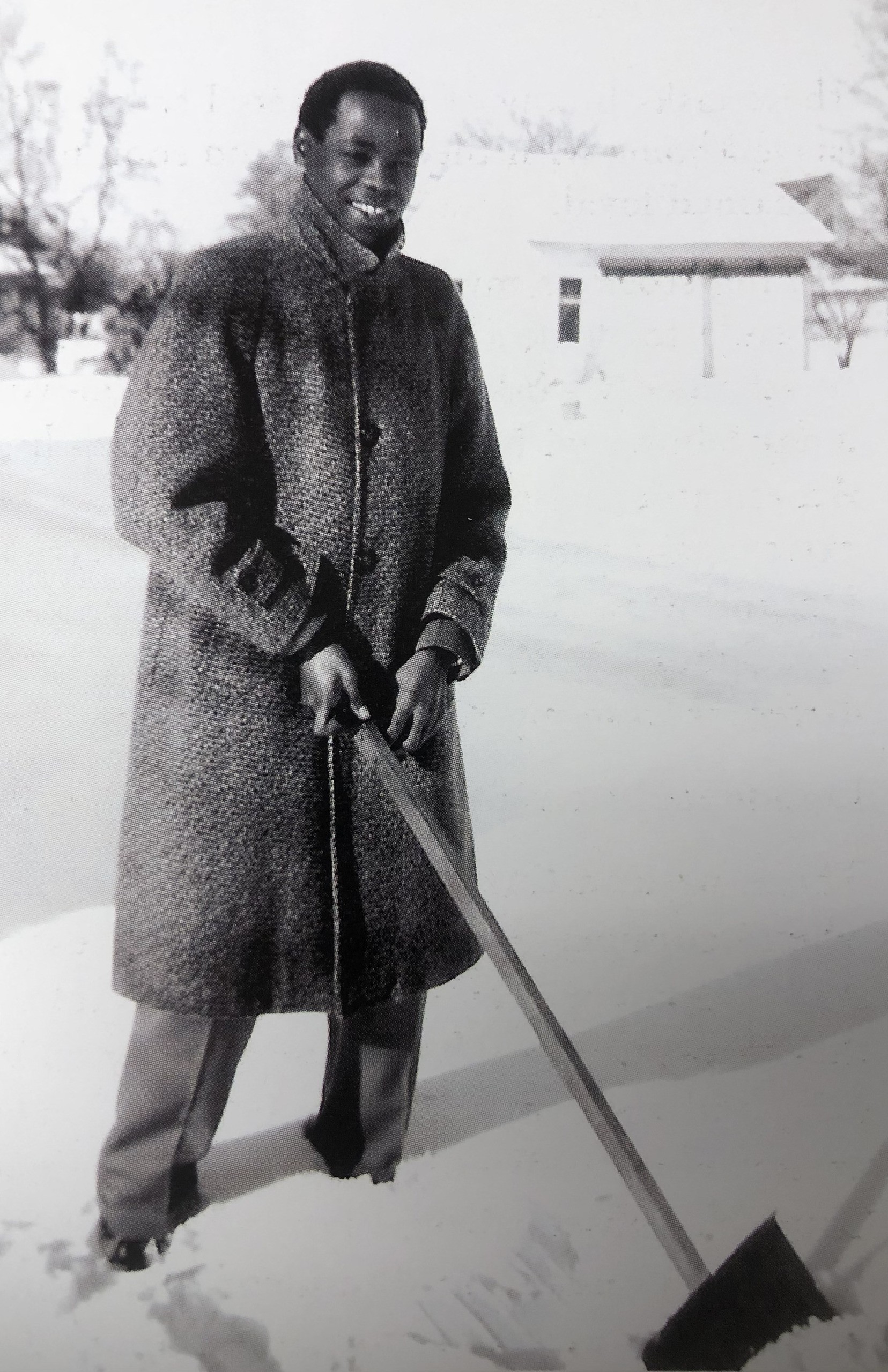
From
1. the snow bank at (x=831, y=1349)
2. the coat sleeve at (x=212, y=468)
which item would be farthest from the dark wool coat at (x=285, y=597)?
the snow bank at (x=831, y=1349)

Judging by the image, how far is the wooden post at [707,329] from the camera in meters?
1.41

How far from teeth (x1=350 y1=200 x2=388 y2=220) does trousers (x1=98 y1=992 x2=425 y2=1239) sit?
2.89 ft

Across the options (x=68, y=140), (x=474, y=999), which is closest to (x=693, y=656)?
(x=474, y=999)

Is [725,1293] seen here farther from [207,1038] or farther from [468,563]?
[468,563]

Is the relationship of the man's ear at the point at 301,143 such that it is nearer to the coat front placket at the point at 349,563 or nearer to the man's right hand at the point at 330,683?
the coat front placket at the point at 349,563

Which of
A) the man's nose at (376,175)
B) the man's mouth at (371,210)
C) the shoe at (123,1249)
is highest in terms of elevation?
the man's nose at (376,175)

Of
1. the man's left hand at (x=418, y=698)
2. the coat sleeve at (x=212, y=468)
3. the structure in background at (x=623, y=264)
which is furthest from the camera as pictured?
the structure in background at (x=623, y=264)

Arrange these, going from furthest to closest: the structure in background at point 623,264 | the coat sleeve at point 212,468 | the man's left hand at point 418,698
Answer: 1. the structure in background at point 623,264
2. the man's left hand at point 418,698
3. the coat sleeve at point 212,468

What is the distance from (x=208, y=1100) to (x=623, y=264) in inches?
44.5

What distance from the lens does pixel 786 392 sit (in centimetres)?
144

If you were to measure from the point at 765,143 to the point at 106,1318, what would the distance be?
1.63 meters

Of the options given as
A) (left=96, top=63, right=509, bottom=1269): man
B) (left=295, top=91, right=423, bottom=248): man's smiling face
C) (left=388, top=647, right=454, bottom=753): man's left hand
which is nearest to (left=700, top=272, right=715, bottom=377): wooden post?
(left=96, top=63, right=509, bottom=1269): man

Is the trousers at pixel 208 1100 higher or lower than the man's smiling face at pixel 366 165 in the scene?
lower

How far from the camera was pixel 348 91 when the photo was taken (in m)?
1.24
